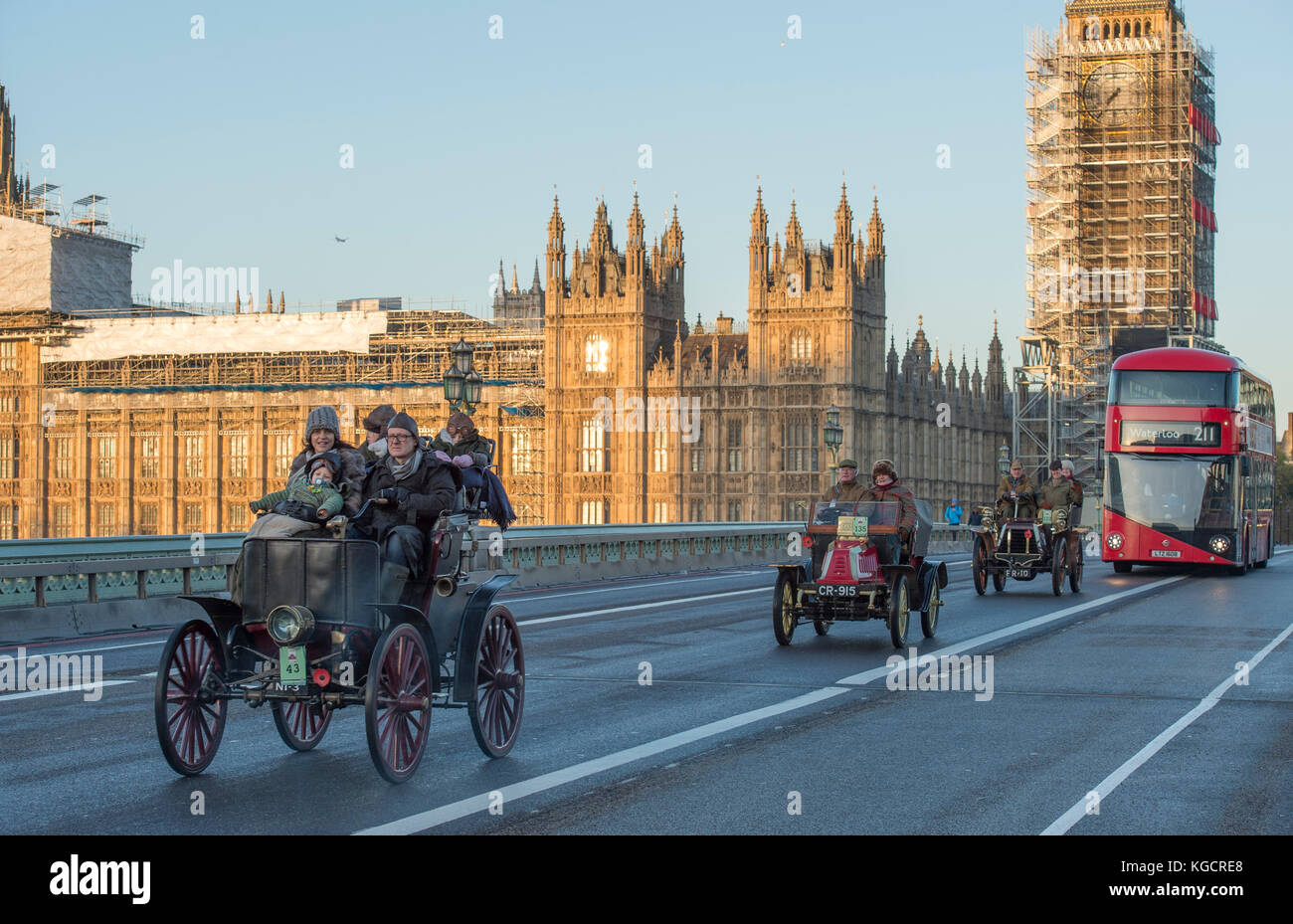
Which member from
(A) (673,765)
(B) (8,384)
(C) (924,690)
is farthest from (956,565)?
(B) (8,384)

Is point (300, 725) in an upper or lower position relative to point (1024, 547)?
lower

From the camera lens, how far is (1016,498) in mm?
24875

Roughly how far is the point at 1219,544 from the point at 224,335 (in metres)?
65.6

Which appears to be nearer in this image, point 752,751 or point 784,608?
point 752,751

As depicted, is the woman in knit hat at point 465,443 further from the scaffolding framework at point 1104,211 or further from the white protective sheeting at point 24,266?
the white protective sheeting at point 24,266

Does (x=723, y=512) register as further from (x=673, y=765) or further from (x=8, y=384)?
(x=673, y=765)

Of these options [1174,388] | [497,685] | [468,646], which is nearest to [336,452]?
[468,646]

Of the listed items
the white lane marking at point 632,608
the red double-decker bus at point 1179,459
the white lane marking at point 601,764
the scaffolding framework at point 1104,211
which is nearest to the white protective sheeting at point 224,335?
the scaffolding framework at point 1104,211

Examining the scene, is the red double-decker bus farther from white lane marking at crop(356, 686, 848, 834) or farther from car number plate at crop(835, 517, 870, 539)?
white lane marking at crop(356, 686, 848, 834)

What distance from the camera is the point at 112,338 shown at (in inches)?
3408

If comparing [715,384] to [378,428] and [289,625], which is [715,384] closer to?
[378,428]

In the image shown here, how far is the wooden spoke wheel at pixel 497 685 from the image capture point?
9.45 metres

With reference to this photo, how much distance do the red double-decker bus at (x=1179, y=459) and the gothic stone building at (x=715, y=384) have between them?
4577cm
